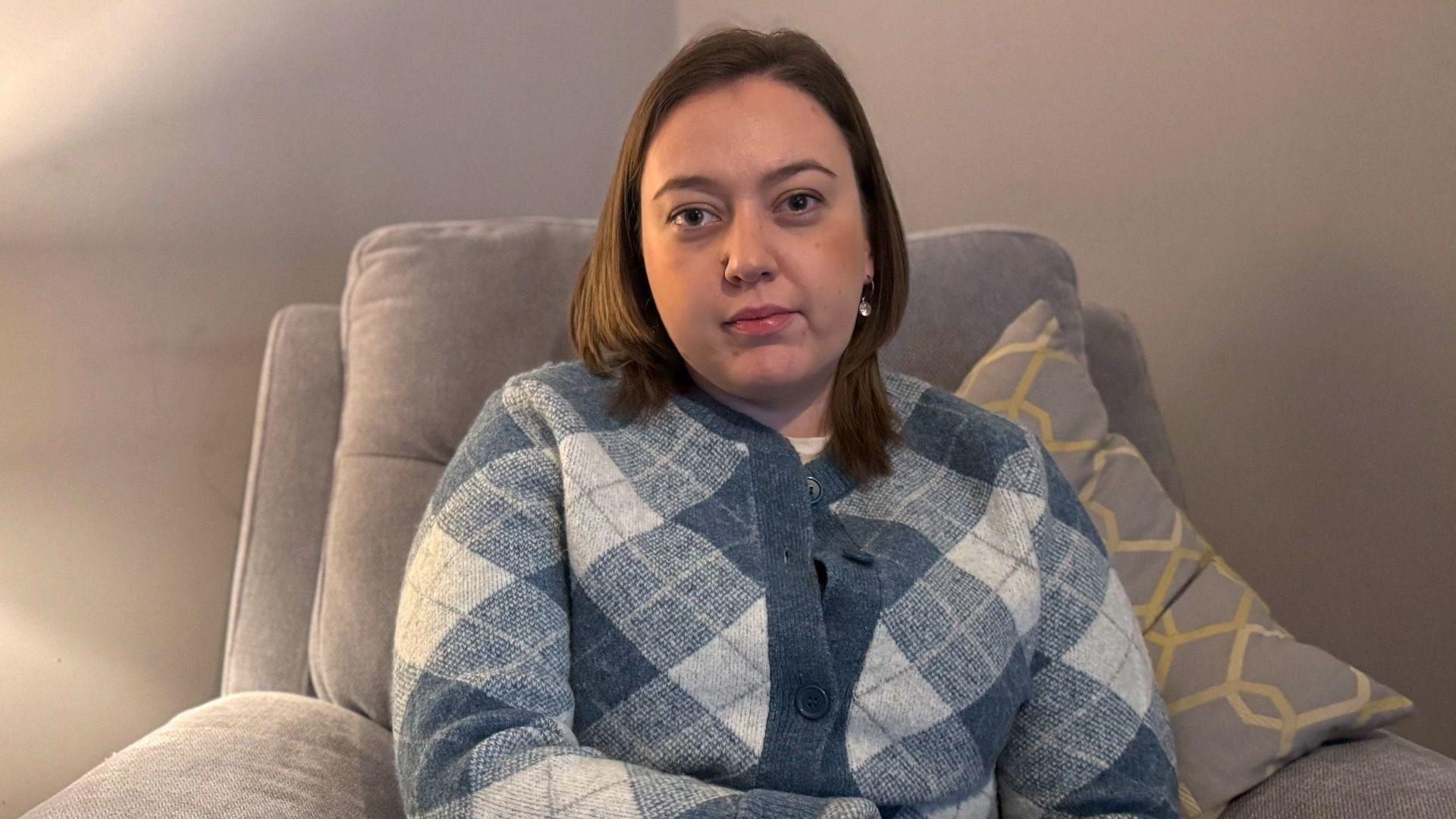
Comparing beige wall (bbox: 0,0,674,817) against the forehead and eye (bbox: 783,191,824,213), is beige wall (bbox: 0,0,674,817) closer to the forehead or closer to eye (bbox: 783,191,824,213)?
the forehead

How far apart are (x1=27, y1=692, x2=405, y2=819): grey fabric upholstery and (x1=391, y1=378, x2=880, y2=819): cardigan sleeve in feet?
0.48

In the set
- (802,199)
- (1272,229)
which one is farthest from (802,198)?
(1272,229)

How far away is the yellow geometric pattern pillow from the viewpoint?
1237mm

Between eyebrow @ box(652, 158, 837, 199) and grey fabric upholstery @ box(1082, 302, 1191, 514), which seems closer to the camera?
eyebrow @ box(652, 158, 837, 199)

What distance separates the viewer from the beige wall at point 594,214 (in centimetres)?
150

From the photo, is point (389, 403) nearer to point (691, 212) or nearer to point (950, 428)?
point (691, 212)

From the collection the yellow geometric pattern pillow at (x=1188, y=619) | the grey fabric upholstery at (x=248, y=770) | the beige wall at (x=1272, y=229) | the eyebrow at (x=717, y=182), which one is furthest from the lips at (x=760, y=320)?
the beige wall at (x=1272, y=229)

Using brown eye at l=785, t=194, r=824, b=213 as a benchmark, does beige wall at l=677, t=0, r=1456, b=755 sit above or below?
below

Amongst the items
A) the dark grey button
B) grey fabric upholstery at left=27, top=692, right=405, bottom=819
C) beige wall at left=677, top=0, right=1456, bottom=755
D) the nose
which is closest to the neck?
the nose

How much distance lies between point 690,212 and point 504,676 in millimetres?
409

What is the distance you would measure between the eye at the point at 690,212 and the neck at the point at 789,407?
0.44 feet

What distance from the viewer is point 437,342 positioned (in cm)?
150

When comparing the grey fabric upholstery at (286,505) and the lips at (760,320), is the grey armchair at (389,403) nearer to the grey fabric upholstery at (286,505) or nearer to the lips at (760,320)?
the grey fabric upholstery at (286,505)

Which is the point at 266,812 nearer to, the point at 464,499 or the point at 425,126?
the point at 464,499
